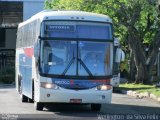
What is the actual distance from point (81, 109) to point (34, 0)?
40.3 m

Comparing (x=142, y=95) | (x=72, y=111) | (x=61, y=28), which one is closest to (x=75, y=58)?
(x=61, y=28)

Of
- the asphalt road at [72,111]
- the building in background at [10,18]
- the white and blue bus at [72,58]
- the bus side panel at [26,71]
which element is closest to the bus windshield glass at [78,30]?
the white and blue bus at [72,58]

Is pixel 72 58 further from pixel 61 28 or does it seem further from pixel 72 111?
pixel 72 111

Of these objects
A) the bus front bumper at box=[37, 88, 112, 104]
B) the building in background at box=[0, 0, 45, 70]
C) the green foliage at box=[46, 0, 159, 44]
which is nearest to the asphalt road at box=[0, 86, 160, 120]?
the bus front bumper at box=[37, 88, 112, 104]

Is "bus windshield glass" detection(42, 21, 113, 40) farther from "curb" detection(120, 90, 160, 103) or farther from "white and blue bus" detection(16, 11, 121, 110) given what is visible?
"curb" detection(120, 90, 160, 103)

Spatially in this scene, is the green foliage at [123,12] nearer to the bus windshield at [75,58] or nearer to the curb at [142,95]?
the curb at [142,95]

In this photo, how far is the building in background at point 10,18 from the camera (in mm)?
60250

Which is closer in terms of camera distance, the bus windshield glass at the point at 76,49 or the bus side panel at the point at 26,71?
the bus windshield glass at the point at 76,49

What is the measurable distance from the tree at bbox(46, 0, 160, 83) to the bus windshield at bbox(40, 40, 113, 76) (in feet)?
54.7

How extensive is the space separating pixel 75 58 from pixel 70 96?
1.31m

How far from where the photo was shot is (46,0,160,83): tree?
36.5 metres

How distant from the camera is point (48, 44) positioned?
19.1 metres

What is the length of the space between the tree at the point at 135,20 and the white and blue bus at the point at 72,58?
53.6ft

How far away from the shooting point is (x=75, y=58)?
19062 mm
